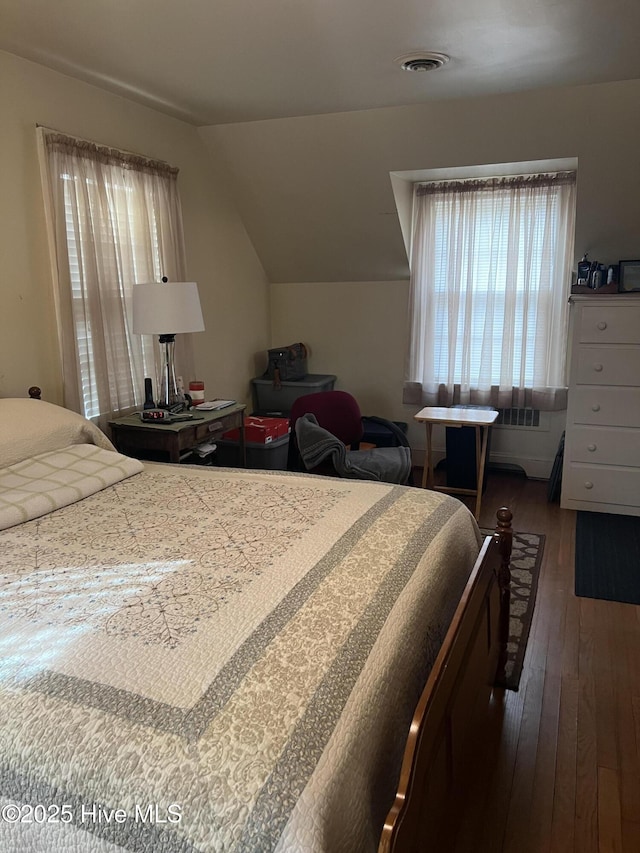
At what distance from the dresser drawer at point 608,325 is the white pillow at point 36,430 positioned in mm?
2813

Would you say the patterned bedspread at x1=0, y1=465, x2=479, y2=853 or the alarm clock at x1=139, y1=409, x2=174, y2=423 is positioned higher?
the alarm clock at x1=139, y1=409, x2=174, y2=423

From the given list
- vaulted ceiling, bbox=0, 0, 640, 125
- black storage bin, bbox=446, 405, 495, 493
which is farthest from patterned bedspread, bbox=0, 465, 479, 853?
black storage bin, bbox=446, 405, 495, 493

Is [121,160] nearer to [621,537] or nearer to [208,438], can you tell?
[208,438]

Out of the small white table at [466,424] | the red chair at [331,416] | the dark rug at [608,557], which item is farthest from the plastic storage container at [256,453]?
the dark rug at [608,557]

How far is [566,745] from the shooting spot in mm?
2006

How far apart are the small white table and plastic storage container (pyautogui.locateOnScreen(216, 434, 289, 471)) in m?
0.90

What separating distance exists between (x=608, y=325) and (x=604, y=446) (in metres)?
0.74

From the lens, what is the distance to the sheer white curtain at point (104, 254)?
2906mm

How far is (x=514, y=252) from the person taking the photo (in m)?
4.38

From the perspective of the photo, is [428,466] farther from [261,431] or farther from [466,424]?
[261,431]

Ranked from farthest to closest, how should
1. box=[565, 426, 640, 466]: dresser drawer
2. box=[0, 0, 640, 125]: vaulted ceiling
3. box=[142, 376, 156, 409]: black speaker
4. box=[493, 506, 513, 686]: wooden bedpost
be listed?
1. box=[565, 426, 640, 466]: dresser drawer
2. box=[142, 376, 156, 409]: black speaker
3. box=[0, 0, 640, 125]: vaulted ceiling
4. box=[493, 506, 513, 686]: wooden bedpost

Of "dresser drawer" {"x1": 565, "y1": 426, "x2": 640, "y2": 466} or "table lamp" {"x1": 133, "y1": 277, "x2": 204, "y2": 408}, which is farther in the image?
"dresser drawer" {"x1": 565, "y1": 426, "x2": 640, "y2": 466}

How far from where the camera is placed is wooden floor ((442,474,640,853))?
1.69m

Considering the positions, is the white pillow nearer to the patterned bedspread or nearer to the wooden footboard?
the patterned bedspread
